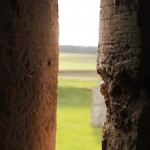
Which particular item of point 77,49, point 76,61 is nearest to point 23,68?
point 76,61

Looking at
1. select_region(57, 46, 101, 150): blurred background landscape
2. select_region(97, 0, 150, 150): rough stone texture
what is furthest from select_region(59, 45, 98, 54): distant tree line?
select_region(97, 0, 150, 150): rough stone texture

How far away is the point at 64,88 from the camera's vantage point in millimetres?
8023

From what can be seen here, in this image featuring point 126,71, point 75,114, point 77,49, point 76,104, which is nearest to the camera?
point 126,71

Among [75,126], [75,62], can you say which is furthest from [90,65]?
[75,126]

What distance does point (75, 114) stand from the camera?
7.06 m

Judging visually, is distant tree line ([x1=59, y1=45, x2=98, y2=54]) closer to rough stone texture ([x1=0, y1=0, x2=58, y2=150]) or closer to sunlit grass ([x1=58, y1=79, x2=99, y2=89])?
sunlit grass ([x1=58, y1=79, x2=99, y2=89])

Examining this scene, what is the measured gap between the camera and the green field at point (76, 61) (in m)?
9.49

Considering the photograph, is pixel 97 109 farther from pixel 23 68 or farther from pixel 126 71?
pixel 126 71

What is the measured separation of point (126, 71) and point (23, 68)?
Answer: 33.3 inches

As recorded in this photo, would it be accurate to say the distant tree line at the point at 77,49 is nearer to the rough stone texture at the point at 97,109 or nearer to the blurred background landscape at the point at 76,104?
the blurred background landscape at the point at 76,104

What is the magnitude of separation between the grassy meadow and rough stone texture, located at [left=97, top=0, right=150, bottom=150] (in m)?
3.58

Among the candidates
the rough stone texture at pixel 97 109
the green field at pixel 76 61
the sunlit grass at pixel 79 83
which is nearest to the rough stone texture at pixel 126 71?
the rough stone texture at pixel 97 109

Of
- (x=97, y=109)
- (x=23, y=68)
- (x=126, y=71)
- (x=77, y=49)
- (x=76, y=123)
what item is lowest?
(x=76, y=123)

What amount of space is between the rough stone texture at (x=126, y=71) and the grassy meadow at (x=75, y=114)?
3.58 m
